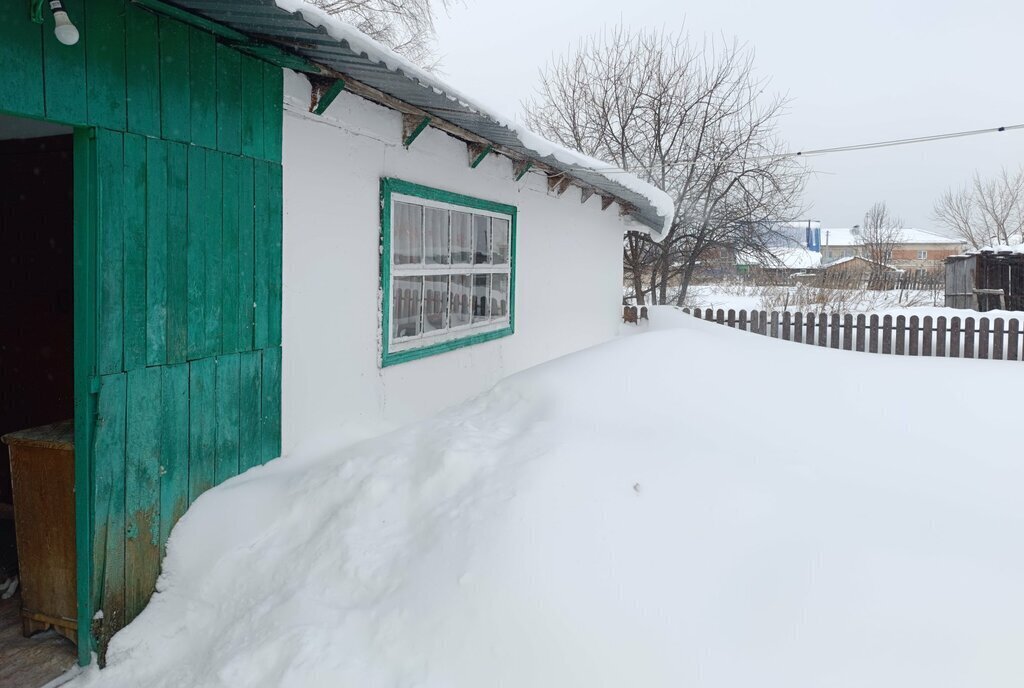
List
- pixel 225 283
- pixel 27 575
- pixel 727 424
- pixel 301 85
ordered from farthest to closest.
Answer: pixel 301 85
pixel 727 424
pixel 225 283
pixel 27 575

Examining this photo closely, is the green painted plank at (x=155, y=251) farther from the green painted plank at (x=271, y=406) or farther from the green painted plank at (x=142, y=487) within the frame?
the green painted plank at (x=271, y=406)

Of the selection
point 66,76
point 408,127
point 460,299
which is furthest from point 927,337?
point 66,76

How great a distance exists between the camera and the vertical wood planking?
3.30 metres

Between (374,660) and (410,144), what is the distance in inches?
147

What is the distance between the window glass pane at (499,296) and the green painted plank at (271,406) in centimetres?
328

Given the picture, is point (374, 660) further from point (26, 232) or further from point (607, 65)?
point (607, 65)

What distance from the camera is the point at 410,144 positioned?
5.23m

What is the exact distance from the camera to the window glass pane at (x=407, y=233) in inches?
204

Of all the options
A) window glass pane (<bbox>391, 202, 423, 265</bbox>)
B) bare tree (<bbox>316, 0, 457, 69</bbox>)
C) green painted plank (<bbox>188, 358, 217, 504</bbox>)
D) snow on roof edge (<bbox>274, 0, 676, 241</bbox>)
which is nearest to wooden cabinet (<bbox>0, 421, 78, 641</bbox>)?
green painted plank (<bbox>188, 358, 217, 504</bbox>)

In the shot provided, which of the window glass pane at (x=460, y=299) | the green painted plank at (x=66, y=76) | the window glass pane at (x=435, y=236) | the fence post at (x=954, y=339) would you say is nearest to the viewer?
the green painted plank at (x=66, y=76)

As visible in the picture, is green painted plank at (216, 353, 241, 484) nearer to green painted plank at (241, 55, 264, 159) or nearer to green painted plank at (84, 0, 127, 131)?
green painted plank at (241, 55, 264, 159)

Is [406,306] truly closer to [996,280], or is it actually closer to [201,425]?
[201,425]

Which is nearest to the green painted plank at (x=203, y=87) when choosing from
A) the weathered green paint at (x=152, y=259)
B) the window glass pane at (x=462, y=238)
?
the weathered green paint at (x=152, y=259)

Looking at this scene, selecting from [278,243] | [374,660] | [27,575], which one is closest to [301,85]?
[278,243]
